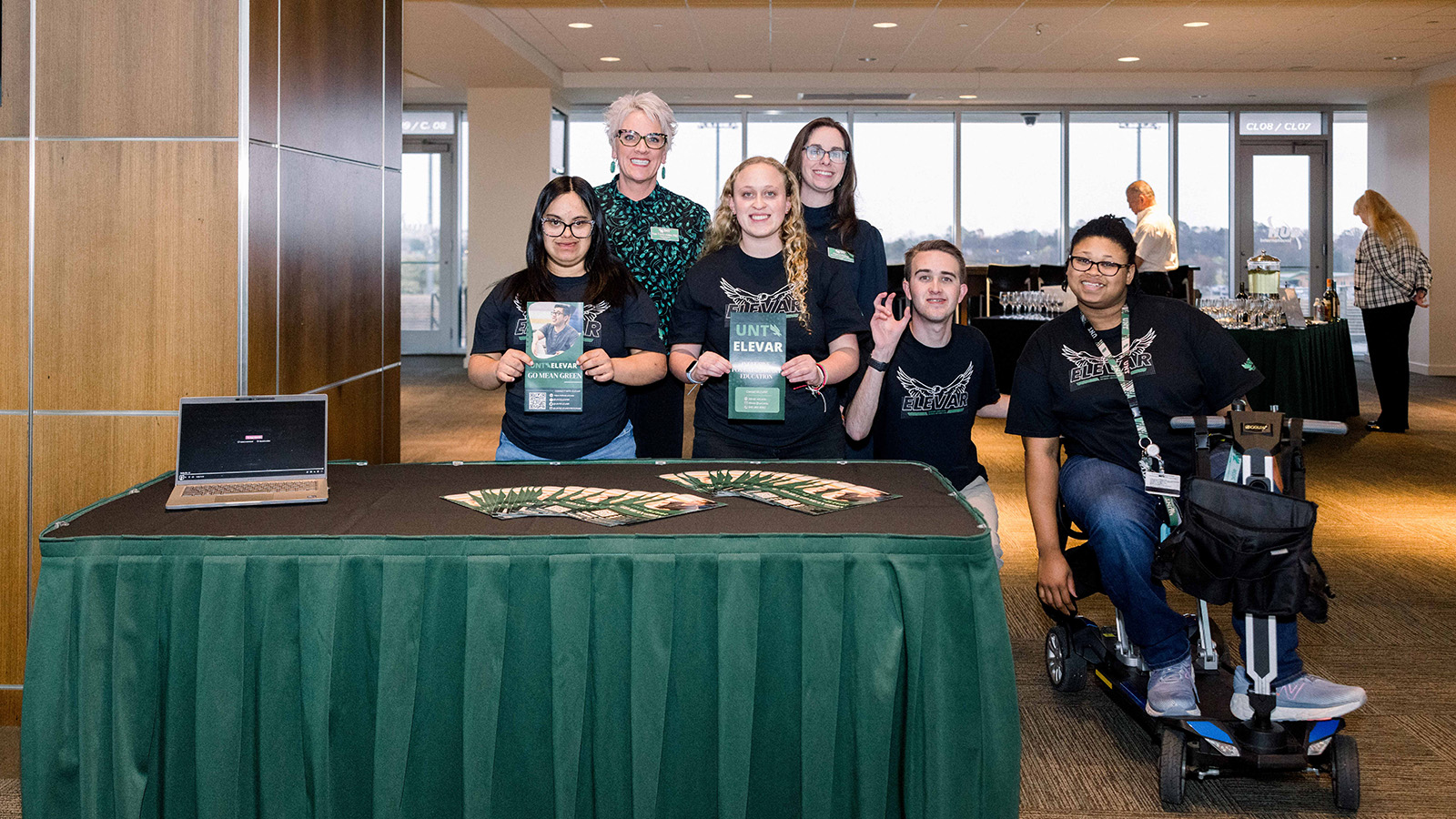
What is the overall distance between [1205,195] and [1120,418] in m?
11.3

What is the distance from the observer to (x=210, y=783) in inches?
69.4

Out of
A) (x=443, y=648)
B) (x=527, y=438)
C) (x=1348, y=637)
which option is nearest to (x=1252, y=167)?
(x=1348, y=637)

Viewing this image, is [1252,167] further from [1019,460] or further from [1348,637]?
[1348,637]

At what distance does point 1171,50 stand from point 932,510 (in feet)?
31.1

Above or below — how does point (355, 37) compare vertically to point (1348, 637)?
above

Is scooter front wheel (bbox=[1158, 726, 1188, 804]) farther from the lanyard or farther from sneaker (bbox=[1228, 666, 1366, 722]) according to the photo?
the lanyard

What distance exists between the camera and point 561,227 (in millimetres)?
2627

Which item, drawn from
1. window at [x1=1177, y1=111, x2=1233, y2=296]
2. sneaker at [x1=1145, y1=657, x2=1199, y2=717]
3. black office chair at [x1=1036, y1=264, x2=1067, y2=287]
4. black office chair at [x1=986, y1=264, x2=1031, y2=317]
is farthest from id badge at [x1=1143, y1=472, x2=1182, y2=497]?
window at [x1=1177, y1=111, x2=1233, y2=296]

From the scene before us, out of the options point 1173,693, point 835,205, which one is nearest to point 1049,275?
point 835,205

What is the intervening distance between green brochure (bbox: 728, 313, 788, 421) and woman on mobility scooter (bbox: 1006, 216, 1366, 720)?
2.11 ft

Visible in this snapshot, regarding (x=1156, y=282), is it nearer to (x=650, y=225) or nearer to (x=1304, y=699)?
(x=650, y=225)

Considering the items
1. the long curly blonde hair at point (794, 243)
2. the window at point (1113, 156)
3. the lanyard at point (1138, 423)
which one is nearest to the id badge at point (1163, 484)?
the lanyard at point (1138, 423)

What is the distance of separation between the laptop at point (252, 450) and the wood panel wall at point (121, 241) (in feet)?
1.74

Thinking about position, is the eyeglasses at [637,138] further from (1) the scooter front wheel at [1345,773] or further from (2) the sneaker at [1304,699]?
(1) the scooter front wheel at [1345,773]
